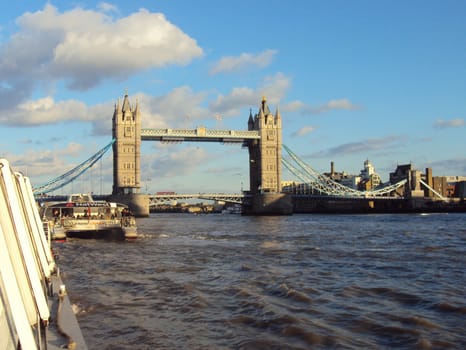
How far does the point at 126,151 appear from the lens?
306 feet

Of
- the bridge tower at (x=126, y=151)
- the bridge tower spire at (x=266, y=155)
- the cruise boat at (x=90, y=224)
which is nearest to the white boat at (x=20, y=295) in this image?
the cruise boat at (x=90, y=224)

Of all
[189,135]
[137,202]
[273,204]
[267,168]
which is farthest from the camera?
[267,168]

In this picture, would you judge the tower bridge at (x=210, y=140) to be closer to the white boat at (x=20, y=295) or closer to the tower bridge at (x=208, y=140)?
the tower bridge at (x=208, y=140)

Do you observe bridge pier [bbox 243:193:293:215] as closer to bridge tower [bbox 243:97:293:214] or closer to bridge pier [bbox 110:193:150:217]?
bridge tower [bbox 243:97:293:214]

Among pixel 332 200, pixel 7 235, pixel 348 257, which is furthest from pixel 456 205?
pixel 7 235

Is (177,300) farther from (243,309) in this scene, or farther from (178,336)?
(178,336)

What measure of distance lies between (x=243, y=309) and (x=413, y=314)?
322cm

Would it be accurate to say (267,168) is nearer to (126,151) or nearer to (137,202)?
(126,151)

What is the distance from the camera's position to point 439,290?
43.4 feet

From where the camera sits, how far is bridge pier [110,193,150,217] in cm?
8431

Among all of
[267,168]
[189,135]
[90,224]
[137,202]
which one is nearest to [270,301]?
[90,224]

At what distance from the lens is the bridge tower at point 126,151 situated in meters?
90.7

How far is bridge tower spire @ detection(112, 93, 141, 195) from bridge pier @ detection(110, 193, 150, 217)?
3.34 meters

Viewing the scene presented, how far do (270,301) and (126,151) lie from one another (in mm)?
83541
